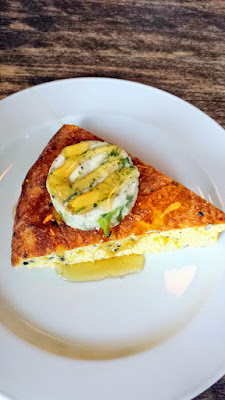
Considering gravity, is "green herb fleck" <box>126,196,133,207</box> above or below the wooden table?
below

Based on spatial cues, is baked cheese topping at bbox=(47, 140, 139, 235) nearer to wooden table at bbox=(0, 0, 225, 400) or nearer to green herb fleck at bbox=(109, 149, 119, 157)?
green herb fleck at bbox=(109, 149, 119, 157)

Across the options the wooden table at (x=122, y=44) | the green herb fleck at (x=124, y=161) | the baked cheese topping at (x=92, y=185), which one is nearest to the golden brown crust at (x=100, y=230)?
the baked cheese topping at (x=92, y=185)

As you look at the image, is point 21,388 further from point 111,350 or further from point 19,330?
point 111,350

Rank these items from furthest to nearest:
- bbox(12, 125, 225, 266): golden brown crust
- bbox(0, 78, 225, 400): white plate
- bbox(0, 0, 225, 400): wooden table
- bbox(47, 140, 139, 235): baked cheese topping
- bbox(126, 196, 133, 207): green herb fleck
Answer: bbox(0, 0, 225, 400): wooden table → bbox(12, 125, 225, 266): golden brown crust → bbox(126, 196, 133, 207): green herb fleck → bbox(47, 140, 139, 235): baked cheese topping → bbox(0, 78, 225, 400): white plate

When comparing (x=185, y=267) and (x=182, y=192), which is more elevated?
(x=182, y=192)

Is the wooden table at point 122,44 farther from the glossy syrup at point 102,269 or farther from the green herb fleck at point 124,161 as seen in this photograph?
the glossy syrup at point 102,269

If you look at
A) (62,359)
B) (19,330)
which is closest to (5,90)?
(19,330)

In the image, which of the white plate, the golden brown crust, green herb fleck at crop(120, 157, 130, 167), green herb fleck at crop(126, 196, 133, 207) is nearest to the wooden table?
the white plate
